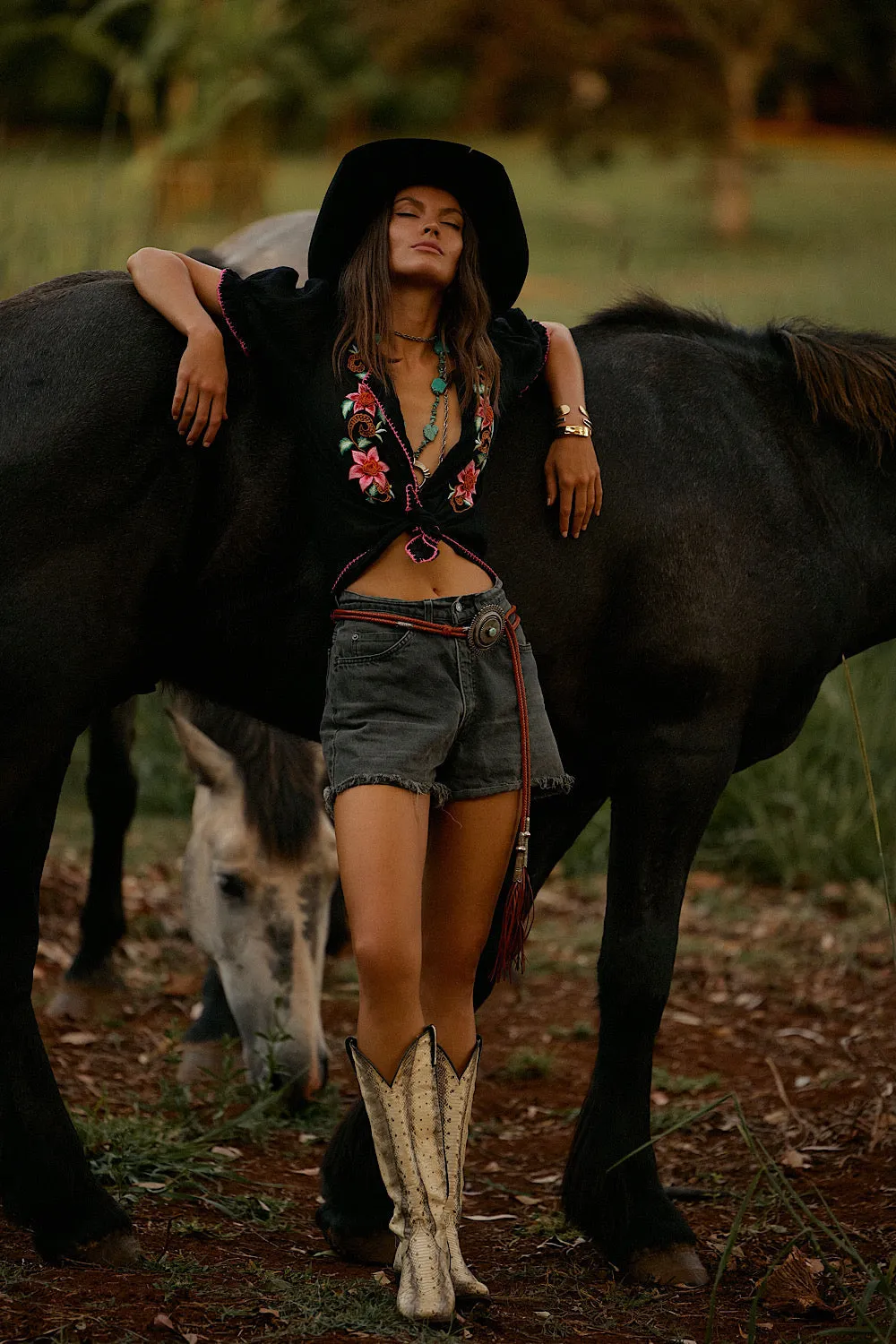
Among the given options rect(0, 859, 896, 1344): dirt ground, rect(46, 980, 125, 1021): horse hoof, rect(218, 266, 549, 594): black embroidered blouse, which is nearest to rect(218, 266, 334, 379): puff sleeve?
rect(218, 266, 549, 594): black embroidered blouse

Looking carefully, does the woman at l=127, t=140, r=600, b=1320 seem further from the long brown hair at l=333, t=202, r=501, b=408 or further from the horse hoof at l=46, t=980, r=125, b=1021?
the horse hoof at l=46, t=980, r=125, b=1021

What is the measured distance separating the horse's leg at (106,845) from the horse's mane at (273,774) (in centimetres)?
96

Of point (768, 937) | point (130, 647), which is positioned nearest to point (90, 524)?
point (130, 647)

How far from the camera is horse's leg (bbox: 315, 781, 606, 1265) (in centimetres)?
285

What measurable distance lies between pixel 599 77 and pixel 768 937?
14704 millimetres

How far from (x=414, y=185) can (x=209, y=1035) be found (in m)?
2.61

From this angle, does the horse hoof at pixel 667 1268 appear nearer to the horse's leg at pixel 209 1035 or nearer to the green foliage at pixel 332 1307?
the green foliage at pixel 332 1307

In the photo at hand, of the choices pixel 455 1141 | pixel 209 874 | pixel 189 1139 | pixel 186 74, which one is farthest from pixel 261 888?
pixel 186 74

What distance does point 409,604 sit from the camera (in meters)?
2.40

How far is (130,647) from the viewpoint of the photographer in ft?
8.18

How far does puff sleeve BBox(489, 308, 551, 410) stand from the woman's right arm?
0.53m

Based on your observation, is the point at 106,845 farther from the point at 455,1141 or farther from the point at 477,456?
the point at 477,456

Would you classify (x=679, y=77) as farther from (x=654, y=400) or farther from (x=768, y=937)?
(x=654, y=400)

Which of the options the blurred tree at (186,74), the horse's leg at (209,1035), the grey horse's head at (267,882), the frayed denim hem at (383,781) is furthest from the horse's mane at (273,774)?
the blurred tree at (186,74)
